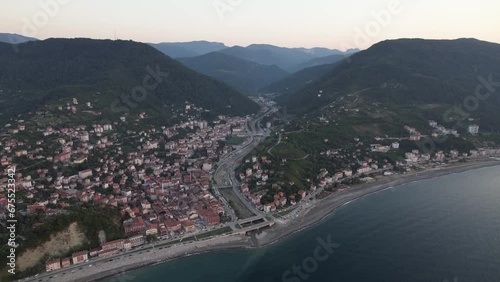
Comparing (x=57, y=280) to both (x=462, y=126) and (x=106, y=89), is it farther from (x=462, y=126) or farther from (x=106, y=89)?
(x=462, y=126)

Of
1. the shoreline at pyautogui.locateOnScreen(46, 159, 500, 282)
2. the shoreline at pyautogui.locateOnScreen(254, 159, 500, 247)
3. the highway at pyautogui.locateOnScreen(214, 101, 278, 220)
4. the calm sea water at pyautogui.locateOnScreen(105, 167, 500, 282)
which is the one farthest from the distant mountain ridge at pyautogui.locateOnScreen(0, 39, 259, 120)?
the calm sea water at pyautogui.locateOnScreen(105, 167, 500, 282)

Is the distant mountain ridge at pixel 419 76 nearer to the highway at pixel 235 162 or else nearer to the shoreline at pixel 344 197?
the highway at pixel 235 162

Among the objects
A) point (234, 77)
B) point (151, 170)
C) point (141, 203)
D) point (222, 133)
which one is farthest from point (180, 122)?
point (234, 77)

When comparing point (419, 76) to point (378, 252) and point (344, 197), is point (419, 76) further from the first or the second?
point (378, 252)

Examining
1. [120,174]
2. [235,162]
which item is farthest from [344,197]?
[120,174]

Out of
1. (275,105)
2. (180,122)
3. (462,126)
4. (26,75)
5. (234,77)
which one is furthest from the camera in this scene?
(234,77)

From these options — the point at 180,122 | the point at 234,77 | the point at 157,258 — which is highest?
the point at 234,77

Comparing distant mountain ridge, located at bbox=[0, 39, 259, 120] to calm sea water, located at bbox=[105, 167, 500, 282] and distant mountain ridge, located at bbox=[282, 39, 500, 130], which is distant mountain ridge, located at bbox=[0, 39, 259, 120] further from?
calm sea water, located at bbox=[105, 167, 500, 282]
